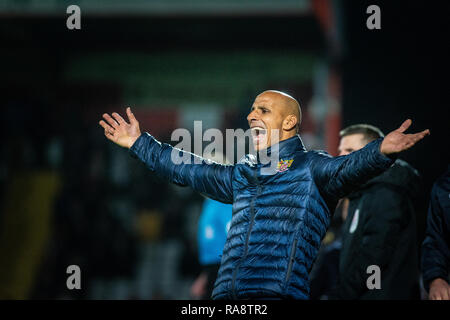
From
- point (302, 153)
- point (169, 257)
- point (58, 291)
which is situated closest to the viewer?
point (302, 153)

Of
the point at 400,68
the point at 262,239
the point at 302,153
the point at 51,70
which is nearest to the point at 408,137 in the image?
the point at 302,153

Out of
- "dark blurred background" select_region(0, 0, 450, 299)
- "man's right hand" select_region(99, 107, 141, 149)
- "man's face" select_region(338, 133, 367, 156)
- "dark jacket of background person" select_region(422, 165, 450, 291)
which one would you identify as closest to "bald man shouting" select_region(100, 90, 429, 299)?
"man's right hand" select_region(99, 107, 141, 149)

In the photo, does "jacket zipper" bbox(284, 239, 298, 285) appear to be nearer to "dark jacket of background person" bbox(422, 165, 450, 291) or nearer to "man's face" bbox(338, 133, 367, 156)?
"dark jacket of background person" bbox(422, 165, 450, 291)

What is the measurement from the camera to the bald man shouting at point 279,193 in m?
2.38

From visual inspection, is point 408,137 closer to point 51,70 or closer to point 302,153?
point 302,153

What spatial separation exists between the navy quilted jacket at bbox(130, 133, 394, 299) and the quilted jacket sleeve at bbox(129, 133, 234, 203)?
73mm

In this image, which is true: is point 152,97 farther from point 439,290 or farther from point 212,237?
point 439,290

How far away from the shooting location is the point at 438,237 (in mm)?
2662

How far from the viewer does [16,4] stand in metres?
10.7

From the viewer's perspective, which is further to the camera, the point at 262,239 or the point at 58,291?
the point at 58,291

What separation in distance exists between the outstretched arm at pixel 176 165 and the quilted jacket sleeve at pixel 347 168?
17.3 inches

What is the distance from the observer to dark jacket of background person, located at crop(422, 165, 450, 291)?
261cm

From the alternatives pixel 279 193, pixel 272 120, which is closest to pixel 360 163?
pixel 279 193

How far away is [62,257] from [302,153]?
6.06 meters
